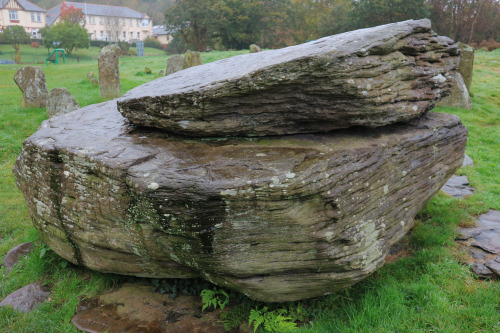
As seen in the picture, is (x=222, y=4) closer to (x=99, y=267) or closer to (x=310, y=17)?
(x=310, y=17)

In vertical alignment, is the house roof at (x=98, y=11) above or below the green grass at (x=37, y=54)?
above

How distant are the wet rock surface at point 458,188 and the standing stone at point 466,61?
8516 mm

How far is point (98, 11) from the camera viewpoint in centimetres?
8356

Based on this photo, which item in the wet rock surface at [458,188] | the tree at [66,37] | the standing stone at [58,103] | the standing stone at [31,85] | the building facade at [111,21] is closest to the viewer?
the wet rock surface at [458,188]

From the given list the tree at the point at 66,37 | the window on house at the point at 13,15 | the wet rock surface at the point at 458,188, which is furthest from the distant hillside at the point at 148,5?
the wet rock surface at the point at 458,188

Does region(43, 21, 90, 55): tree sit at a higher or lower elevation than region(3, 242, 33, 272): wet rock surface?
higher

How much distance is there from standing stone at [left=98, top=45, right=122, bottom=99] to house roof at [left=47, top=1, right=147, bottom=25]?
73.8m

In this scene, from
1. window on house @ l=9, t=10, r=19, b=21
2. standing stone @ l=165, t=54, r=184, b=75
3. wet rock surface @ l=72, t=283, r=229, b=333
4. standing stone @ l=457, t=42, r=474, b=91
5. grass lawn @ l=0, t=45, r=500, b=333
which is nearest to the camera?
grass lawn @ l=0, t=45, r=500, b=333

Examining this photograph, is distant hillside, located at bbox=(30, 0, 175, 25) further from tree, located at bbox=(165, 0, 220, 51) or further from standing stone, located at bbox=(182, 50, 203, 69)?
standing stone, located at bbox=(182, 50, 203, 69)

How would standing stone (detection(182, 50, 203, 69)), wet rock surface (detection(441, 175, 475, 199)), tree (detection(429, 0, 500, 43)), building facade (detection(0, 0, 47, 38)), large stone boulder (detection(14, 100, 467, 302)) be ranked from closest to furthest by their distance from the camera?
large stone boulder (detection(14, 100, 467, 302)), wet rock surface (detection(441, 175, 475, 199)), standing stone (detection(182, 50, 203, 69)), tree (detection(429, 0, 500, 43)), building facade (detection(0, 0, 47, 38))

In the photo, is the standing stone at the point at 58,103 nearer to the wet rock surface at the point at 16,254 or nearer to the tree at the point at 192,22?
the wet rock surface at the point at 16,254

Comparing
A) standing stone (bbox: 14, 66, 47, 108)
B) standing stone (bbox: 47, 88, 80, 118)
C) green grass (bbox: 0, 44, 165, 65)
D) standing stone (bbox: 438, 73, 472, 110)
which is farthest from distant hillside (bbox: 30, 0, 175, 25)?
standing stone (bbox: 438, 73, 472, 110)

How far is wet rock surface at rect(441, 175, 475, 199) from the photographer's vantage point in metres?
8.18

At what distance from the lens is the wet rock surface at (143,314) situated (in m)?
4.99
